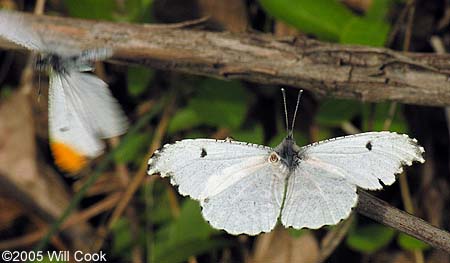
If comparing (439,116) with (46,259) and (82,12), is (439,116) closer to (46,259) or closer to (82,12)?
(82,12)

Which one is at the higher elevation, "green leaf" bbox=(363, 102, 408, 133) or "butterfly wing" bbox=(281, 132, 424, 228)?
"butterfly wing" bbox=(281, 132, 424, 228)

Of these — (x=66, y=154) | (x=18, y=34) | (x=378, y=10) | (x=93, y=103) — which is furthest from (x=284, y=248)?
(x=18, y=34)

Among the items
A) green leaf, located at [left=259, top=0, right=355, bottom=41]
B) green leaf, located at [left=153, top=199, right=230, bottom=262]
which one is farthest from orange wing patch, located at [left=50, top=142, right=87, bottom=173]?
green leaf, located at [left=259, top=0, right=355, bottom=41]

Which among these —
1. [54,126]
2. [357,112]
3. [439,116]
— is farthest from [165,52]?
[439,116]

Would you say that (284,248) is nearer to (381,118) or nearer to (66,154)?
(381,118)

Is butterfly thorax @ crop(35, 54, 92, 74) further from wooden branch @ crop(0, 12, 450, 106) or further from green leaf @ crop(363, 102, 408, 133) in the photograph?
green leaf @ crop(363, 102, 408, 133)

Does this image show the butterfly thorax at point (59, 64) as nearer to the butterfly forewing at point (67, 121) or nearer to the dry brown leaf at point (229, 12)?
the butterfly forewing at point (67, 121)
